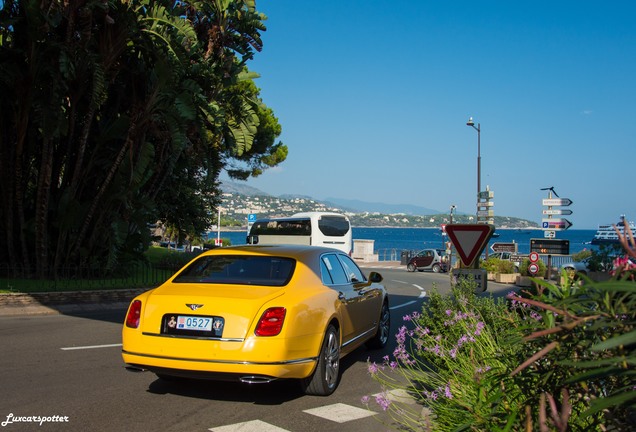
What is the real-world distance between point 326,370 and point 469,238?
3.36m

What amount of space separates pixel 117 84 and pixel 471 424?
18165mm

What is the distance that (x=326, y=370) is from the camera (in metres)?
6.41

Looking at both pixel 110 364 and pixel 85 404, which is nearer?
pixel 85 404

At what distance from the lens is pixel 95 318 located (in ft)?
42.1

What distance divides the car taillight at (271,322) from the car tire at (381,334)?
3.83 meters

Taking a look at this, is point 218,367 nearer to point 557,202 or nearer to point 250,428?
point 250,428

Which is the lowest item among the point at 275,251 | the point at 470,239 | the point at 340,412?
the point at 340,412

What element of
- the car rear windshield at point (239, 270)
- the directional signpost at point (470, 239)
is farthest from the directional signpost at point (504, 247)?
the car rear windshield at point (239, 270)

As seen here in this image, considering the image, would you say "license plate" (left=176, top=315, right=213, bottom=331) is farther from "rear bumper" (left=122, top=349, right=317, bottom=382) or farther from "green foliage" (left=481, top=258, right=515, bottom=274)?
"green foliage" (left=481, top=258, right=515, bottom=274)

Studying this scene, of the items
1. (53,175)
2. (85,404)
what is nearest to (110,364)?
(85,404)

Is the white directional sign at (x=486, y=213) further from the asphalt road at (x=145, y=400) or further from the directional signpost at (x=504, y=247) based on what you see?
the asphalt road at (x=145, y=400)

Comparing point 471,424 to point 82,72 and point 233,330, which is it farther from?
point 82,72

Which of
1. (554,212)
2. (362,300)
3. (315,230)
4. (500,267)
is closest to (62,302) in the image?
(362,300)

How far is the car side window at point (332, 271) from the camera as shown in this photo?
284 inches
